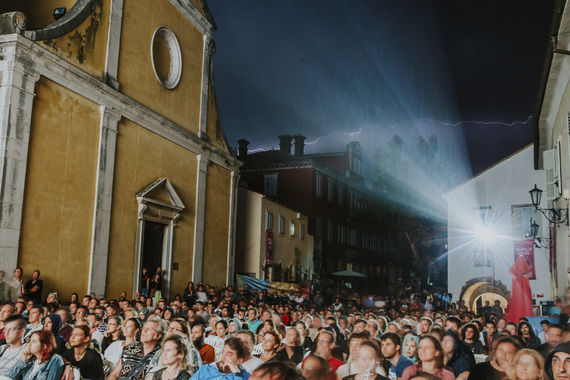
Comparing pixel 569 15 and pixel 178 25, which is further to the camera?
pixel 178 25

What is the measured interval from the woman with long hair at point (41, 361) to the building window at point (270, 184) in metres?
39.5

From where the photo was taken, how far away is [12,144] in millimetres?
14562

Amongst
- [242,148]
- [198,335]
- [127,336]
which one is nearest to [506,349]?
[198,335]

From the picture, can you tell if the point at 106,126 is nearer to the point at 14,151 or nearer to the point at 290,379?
the point at 14,151

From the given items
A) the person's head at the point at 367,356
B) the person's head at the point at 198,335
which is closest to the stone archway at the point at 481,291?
the person's head at the point at 198,335

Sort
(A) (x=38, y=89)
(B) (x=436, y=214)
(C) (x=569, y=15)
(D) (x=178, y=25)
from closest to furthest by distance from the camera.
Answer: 1. (C) (x=569, y=15)
2. (A) (x=38, y=89)
3. (D) (x=178, y=25)
4. (B) (x=436, y=214)

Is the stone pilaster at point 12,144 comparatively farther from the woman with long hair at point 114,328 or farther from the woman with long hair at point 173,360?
the woman with long hair at point 173,360

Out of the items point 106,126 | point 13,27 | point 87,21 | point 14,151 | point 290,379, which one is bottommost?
point 290,379

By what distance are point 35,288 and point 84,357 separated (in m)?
8.28

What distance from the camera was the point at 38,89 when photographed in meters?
15.7

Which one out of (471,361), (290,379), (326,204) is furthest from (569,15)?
(326,204)

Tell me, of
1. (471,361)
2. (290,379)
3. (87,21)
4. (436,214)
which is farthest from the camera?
(436,214)

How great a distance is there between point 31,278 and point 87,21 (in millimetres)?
8118

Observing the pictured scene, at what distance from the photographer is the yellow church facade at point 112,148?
15.0 m
